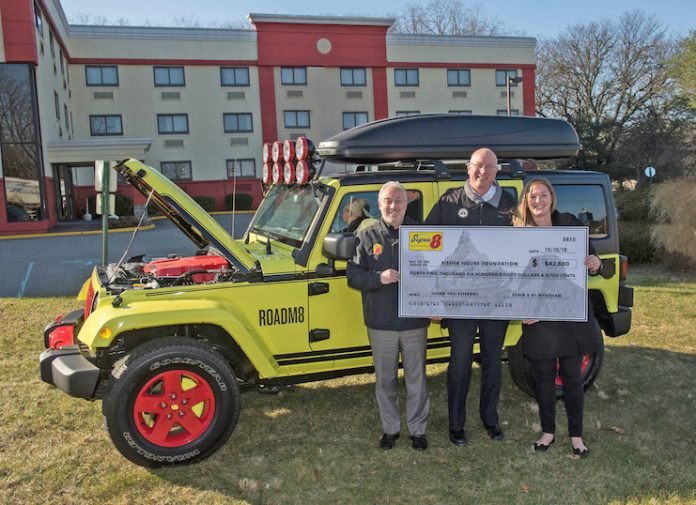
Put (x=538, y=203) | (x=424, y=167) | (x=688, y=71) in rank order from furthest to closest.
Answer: (x=688, y=71)
(x=424, y=167)
(x=538, y=203)

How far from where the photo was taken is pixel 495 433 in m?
4.35

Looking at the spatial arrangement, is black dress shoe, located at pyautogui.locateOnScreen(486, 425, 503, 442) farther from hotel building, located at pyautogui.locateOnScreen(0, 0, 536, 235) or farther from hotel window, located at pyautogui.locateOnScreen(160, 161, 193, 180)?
hotel window, located at pyautogui.locateOnScreen(160, 161, 193, 180)

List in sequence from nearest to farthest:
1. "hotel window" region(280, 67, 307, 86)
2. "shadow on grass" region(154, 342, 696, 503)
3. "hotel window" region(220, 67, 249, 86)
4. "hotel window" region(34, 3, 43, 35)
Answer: "shadow on grass" region(154, 342, 696, 503)
"hotel window" region(34, 3, 43, 35)
"hotel window" region(220, 67, 249, 86)
"hotel window" region(280, 67, 307, 86)

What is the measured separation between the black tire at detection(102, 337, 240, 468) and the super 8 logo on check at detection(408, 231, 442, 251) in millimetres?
1472

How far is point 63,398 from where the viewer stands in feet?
17.6

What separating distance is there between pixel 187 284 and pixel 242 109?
31.1 m

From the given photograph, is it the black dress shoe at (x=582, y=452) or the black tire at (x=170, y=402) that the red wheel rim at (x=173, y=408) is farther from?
the black dress shoe at (x=582, y=452)

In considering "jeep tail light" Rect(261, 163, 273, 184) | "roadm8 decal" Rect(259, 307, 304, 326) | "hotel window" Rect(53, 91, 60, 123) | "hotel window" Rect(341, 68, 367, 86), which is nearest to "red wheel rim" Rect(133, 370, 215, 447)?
"roadm8 decal" Rect(259, 307, 304, 326)

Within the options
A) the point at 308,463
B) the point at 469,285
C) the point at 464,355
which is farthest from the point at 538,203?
the point at 308,463

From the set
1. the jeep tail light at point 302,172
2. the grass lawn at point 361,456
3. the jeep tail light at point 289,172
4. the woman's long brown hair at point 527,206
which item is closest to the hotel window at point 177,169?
the grass lawn at point 361,456

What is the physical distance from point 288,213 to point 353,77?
104ft

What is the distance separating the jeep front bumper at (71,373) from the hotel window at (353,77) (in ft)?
107

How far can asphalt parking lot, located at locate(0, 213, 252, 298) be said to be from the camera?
37.0 ft

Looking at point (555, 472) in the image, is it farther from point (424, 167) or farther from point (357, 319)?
point (424, 167)
